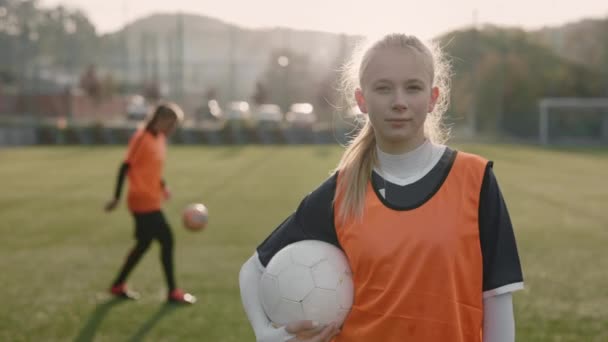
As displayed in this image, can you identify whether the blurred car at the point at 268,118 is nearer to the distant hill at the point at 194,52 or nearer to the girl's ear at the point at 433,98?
the distant hill at the point at 194,52

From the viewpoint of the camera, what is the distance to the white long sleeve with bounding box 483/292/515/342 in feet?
7.08

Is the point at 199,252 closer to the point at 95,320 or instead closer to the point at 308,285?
the point at 95,320

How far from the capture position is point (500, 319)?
7.09 feet

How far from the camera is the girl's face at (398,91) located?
2.22 m

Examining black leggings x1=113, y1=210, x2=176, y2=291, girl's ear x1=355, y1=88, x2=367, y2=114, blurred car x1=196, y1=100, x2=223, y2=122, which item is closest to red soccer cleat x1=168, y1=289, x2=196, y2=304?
black leggings x1=113, y1=210, x2=176, y2=291

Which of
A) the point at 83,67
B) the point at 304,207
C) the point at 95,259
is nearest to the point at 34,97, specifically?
the point at 83,67

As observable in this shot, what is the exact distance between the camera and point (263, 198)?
51.7ft

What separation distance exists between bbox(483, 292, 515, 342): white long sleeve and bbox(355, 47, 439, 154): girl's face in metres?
0.56

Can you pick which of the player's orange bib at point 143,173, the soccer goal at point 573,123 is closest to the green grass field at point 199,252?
the player's orange bib at point 143,173

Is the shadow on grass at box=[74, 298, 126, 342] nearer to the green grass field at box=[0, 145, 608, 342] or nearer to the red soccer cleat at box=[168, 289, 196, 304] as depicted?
the green grass field at box=[0, 145, 608, 342]

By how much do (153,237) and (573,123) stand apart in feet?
129

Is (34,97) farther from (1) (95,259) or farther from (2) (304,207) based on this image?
(2) (304,207)

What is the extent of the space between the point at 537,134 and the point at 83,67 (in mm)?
34679

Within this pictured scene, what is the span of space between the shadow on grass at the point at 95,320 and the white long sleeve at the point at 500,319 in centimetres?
447
